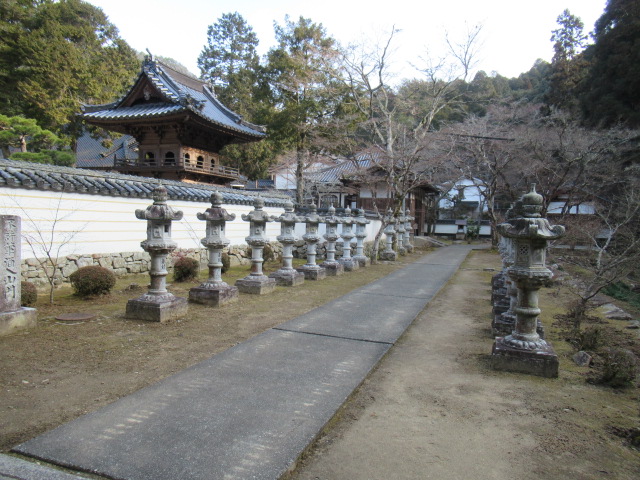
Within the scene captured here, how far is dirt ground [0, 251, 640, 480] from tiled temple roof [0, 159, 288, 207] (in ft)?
9.77

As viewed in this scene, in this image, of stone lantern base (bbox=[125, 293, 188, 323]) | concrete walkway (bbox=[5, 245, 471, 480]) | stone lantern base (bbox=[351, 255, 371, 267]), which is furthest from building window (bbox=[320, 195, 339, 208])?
concrete walkway (bbox=[5, 245, 471, 480])

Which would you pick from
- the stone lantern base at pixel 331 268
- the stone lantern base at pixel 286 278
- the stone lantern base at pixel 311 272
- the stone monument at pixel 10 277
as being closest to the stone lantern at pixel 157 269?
the stone monument at pixel 10 277

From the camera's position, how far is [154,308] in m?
5.85

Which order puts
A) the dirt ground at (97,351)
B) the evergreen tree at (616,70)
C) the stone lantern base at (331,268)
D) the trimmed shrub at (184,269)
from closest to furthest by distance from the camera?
the dirt ground at (97,351) → the trimmed shrub at (184,269) → the stone lantern base at (331,268) → the evergreen tree at (616,70)

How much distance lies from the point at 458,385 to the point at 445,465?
143cm

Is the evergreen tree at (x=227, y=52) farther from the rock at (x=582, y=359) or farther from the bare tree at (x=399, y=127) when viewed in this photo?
the rock at (x=582, y=359)

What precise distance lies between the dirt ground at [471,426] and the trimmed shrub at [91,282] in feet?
17.7

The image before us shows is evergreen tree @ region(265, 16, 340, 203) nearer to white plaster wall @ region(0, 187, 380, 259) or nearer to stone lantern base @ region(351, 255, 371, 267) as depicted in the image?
stone lantern base @ region(351, 255, 371, 267)

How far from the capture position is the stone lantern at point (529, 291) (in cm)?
421

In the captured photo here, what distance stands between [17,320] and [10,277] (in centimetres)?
56

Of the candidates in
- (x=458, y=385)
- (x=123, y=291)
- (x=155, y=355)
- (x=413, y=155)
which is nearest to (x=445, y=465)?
(x=458, y=385)

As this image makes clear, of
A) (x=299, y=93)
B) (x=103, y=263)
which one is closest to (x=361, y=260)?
(x=103, y=263)

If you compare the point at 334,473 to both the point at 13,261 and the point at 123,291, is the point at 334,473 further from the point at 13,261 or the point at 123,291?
the point at 123,291

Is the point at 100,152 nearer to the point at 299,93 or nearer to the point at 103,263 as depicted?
the point at 299,93
